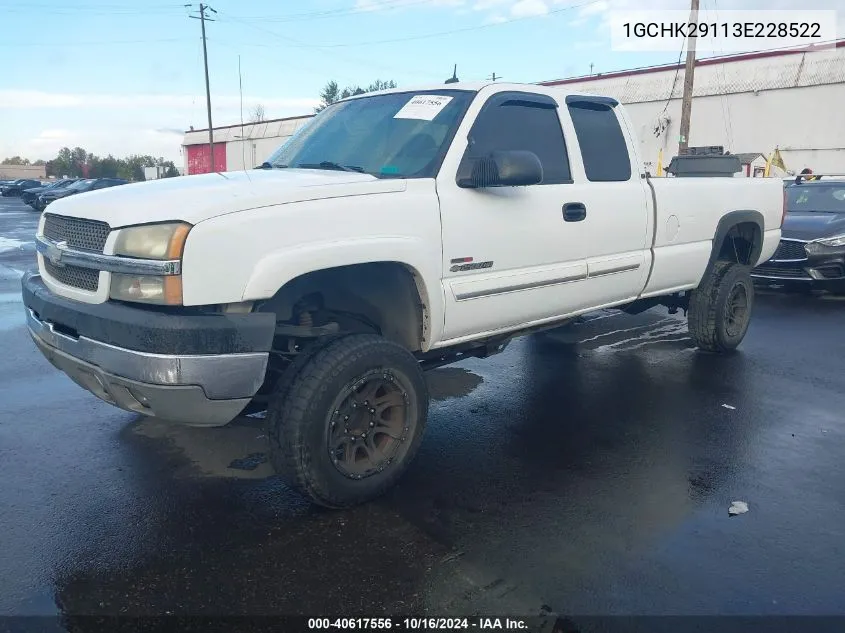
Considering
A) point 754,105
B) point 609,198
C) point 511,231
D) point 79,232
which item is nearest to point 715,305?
point 609,198

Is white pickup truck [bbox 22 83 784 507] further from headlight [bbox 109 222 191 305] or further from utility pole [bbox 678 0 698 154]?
utility pole [bbox 678 0 698 154]

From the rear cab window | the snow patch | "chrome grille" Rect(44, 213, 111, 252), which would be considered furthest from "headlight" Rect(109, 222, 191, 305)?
the snow patch

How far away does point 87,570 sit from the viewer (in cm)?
290

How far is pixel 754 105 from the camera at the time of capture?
26.7m

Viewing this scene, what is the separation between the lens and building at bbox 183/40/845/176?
2472cm

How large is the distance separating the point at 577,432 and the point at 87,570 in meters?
2.89

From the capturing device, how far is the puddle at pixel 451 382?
5325mm

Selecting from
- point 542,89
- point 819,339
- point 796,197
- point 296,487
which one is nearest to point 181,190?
point 296,487

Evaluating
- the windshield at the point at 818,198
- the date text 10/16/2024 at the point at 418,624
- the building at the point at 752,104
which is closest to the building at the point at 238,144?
the building at the point at 752,104

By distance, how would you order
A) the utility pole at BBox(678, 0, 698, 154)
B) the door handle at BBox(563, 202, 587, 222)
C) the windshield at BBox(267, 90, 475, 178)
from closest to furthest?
the windshield at BBox(267, 90, 475, 178)
the door handle at BBox(563, 202, 587, 222)
the utility pole at BBox(678, 0, 698, 154)

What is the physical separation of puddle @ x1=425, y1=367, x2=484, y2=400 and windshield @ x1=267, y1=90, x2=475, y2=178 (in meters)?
1.99

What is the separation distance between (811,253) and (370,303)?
776 cm

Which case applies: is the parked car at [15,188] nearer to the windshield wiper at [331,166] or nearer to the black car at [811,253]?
the black car at [811,253]

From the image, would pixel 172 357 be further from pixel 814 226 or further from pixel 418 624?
pixel 814 226
